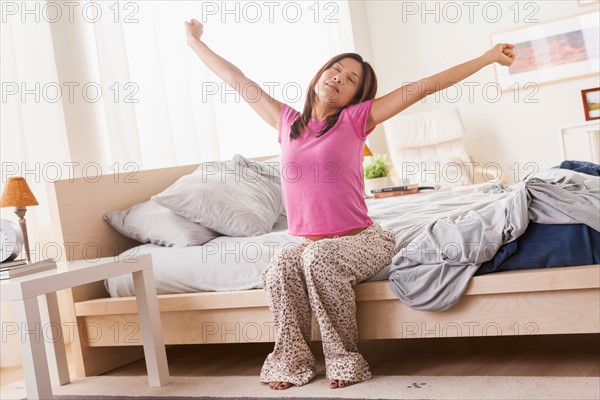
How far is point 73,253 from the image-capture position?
9.09ft

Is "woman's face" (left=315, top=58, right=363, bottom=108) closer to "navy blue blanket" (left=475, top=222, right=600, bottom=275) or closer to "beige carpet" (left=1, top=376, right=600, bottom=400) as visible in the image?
"navy blue blanket" (left=475, top=222, right=600, bottom=275)

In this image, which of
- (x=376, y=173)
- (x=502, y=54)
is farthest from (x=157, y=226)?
(x=376, y=173)

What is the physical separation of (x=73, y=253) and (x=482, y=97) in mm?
3871

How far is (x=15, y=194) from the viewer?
2500 millimetres

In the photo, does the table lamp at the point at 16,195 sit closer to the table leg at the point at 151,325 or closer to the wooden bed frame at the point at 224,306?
the wooden bed frame at the point at 224,306

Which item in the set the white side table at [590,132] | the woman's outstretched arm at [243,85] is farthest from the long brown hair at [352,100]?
the white side table at [590,132]

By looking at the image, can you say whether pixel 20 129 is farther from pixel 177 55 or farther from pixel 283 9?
pixel 283 9

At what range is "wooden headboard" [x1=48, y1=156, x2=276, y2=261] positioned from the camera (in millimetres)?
2770

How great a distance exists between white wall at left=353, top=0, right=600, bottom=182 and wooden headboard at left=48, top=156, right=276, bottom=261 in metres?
3.29

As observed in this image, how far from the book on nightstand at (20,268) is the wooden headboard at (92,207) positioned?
278mm

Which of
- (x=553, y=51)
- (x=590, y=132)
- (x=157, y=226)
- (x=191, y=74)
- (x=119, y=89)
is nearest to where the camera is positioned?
(x=157, y=226)

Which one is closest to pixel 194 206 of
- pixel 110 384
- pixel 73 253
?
pixel 73 253

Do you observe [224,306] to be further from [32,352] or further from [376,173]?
[376,173]

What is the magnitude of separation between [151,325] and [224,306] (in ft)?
0.78
